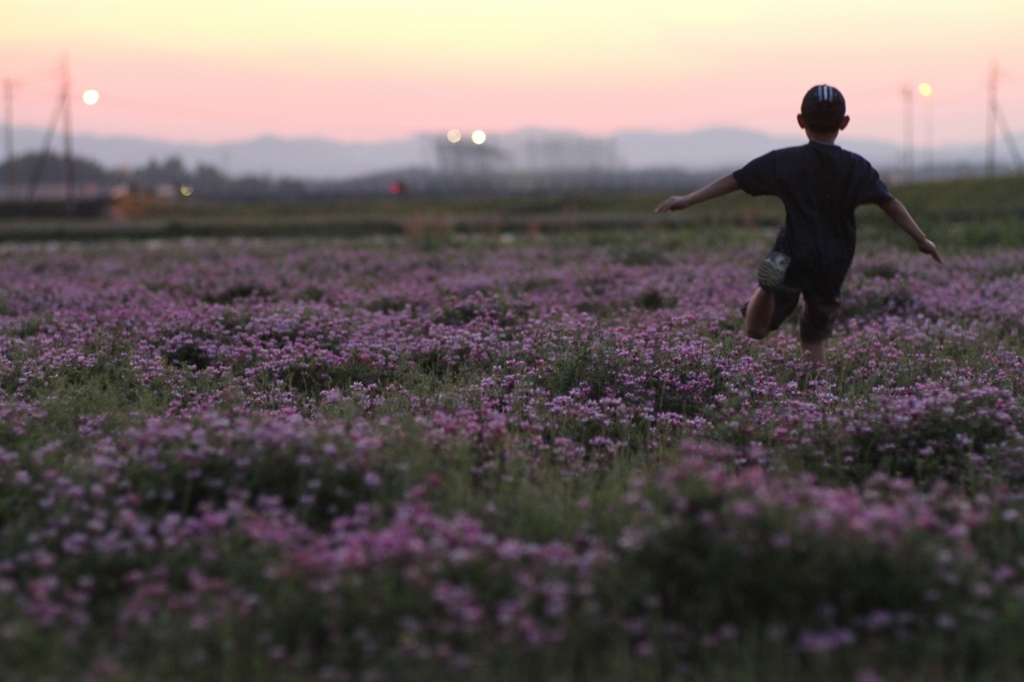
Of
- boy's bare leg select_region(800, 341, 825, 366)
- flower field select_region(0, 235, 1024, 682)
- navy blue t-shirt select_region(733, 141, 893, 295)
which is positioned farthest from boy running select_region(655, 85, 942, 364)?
flower field select_region(0, 235, 1024, 682)

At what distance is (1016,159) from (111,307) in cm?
8815

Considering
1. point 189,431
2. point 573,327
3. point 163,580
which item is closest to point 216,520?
point 163,580

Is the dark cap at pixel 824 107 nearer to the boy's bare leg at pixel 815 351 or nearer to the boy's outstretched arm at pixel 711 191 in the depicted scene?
the boy's outstretched arm at pixel 711 191

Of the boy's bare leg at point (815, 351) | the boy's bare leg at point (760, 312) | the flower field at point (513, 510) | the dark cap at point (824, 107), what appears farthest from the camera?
the boy's bare leg at point (815, 351)

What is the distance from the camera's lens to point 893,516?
347 cm

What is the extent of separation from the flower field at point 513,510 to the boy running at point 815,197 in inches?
27.4

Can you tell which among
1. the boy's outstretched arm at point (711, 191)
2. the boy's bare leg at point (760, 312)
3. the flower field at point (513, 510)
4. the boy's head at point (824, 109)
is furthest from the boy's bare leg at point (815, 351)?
the boy's head at point (824, 109)

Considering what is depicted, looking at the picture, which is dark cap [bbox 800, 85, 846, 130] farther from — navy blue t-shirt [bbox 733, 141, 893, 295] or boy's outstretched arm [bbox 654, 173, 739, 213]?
boy's outstretched arm [bbox 654, 173, 739, 213]

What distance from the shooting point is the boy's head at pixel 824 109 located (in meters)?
6.86

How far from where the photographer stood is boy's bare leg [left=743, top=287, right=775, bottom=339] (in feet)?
23.6

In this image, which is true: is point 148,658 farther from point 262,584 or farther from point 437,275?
point 437,275

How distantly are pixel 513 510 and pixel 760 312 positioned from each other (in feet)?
11.1

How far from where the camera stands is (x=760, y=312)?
7281mm

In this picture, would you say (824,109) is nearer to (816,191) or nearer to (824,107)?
(824,107)
